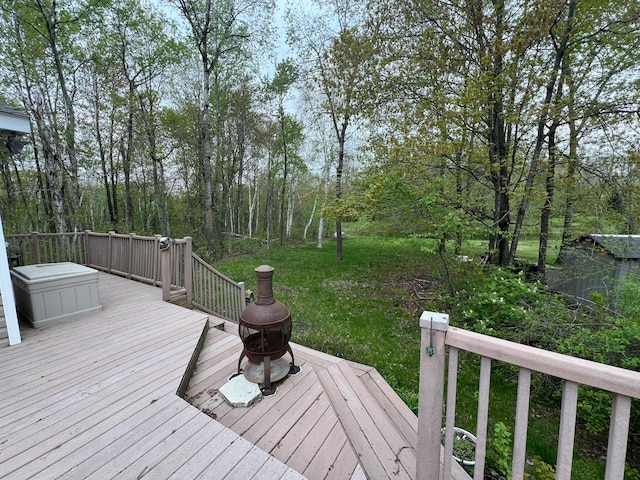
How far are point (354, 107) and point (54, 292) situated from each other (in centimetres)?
721

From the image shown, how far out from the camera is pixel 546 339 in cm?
340

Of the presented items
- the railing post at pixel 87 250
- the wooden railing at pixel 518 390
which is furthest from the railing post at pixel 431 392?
the railing post at pixel 87 250

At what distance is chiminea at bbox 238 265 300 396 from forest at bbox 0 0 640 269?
3.74 meters

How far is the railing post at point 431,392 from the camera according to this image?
114 centimetres

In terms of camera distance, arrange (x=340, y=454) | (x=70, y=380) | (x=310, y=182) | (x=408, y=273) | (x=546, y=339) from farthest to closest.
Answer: (x=310, y=182), (x=408, y=273), (x=546, y=339), (x=70, y=380), (x=340, y=454)

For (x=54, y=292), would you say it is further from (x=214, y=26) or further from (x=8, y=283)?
(x=214, y=26)

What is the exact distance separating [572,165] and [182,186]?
17.5 m

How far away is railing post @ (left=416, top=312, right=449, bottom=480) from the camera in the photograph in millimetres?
1142

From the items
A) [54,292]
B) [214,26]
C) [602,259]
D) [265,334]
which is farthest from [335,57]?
[54,292]

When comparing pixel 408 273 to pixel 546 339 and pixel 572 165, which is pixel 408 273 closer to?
pixel 572 165

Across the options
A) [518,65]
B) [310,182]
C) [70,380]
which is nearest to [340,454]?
[70,380]

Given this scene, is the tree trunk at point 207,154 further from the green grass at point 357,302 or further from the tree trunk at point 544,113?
the tree trunk at point 544,113

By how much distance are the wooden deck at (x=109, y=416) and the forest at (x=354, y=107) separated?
15.2ft

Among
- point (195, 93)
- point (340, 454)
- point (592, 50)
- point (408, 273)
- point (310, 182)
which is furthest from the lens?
point (310, 182)
